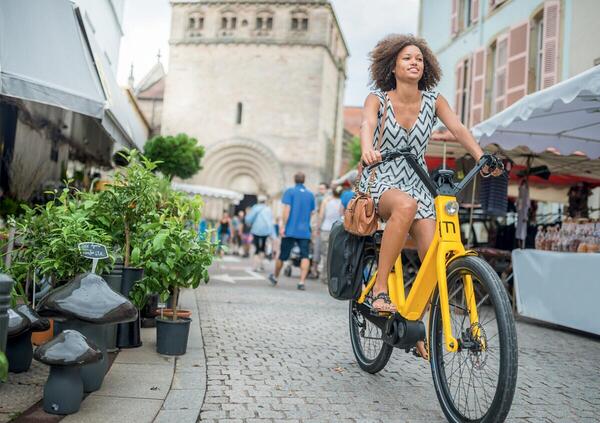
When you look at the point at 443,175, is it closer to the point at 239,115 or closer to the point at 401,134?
→ the point at 401,134

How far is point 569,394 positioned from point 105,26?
12965 millimetres

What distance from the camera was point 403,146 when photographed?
3.65 meters

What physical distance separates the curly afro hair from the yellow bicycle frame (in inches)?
45.4

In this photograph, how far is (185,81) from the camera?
3656 cm

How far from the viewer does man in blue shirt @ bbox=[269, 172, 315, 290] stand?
386 inches

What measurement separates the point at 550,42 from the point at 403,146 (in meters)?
11.3

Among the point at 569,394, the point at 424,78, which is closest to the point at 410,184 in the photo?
the point at 424,78

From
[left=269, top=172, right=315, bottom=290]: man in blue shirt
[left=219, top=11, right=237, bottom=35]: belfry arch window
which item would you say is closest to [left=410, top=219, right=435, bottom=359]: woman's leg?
[left=269, top=172, right=315, bottom=290]: man in blue shirt

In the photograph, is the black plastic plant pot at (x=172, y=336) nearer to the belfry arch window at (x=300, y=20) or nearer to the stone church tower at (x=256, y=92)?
the stone church tower at (x=256, y=92)

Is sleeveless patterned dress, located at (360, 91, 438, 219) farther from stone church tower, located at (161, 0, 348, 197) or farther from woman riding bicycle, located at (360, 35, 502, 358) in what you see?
stone church tower, located at (161, 0, 348, 197)

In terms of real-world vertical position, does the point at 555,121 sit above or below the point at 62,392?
above

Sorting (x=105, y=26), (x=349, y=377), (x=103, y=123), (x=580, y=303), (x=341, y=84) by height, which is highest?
(x=341, y=84)

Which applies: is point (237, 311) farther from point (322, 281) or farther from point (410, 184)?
point (322, 281)

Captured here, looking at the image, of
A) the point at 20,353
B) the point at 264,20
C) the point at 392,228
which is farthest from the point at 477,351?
the point at 264,20
